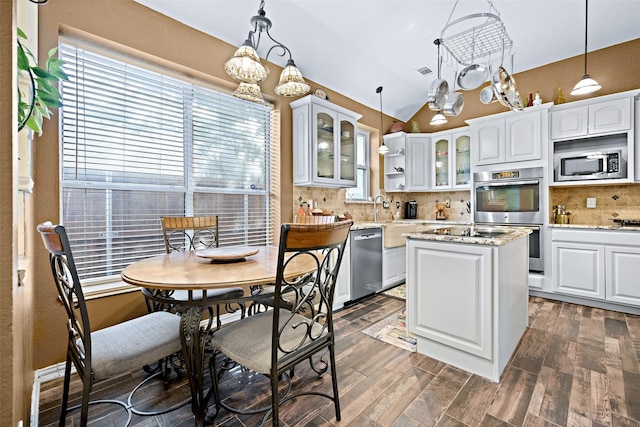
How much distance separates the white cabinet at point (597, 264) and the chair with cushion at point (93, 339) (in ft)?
13.1

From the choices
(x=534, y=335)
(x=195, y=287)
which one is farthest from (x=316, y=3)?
(x=534, y=335)

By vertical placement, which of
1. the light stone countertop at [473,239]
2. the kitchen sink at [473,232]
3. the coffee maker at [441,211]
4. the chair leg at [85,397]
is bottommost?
the chair leg at [85,397]

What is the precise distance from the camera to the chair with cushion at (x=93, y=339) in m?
1.10

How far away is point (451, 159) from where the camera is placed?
4.45 metres

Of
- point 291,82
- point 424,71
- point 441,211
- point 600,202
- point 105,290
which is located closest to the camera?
point 291,82

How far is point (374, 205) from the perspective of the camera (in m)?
4.61

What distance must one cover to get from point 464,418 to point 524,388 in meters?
0.54

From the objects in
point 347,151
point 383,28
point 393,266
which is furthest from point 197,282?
point 383,28

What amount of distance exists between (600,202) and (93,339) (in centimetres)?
506

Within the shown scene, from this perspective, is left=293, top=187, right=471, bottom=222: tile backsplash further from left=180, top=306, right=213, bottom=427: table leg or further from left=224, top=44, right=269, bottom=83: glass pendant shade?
left=180, top=306, right=213, bottom=427: table leg

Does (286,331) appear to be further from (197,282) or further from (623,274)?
(623,274)

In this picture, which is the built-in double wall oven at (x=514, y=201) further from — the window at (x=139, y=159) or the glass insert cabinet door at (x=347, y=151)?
the window at (x=139, y=159)

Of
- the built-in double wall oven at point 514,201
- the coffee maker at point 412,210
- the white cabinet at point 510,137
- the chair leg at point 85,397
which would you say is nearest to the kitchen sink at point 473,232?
the built-in double wall oven at point 514,201

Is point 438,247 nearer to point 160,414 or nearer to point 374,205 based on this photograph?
point 160,414
